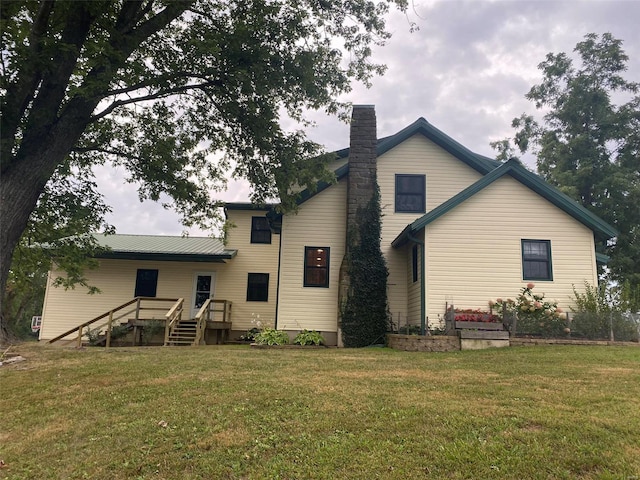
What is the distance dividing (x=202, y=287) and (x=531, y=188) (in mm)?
13561

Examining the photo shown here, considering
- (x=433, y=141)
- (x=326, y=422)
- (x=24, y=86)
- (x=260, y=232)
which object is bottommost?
(x=326, y=422)

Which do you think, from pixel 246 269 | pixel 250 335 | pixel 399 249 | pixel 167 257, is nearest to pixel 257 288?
pixel 246 269

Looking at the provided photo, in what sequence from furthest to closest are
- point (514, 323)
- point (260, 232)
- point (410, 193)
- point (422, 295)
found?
point (260, 232) → point (410, 193) → point (422, 295) → point (514, 323)

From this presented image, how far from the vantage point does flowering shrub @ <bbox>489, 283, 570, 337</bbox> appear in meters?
11.3

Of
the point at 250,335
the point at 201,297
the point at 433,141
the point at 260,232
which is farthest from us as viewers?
the point at 260,232

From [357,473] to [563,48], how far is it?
2970 centimetres

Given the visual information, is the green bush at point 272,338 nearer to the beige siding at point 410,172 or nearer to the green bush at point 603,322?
the beige siding at point 410,172

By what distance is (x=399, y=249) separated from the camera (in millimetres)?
14938

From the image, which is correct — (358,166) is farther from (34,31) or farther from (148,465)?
(148,465)

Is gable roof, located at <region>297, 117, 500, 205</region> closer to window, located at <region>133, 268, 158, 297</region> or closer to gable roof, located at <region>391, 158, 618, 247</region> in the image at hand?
gable roof, located at <region>391, 158, 618, 247</region>

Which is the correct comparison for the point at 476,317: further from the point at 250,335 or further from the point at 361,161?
the point at 250,335

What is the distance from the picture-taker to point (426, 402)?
5527mm

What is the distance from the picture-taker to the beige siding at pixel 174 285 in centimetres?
1831

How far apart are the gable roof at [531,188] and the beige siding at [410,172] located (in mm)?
2197
